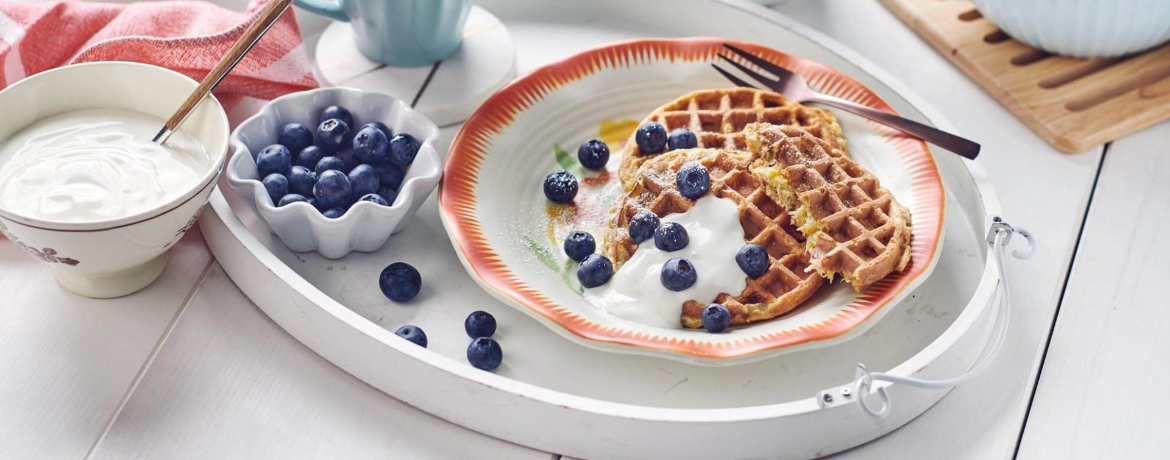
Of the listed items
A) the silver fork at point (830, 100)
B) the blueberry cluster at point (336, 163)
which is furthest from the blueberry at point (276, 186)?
the silver fork at point (830, 100)

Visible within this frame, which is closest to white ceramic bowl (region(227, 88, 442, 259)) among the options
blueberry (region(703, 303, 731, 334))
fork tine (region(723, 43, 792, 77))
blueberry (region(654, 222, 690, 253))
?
blueberry (region(654, 222, 690, 253))

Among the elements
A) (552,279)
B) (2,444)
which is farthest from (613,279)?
(2,444)

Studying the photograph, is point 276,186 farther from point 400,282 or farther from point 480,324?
point 480,324

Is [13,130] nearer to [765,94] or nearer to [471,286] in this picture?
[471,286]

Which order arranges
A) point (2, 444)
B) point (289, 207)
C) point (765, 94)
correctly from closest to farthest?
1. point (2, 444)
2. point (289, 207)
3. point (765, 94)

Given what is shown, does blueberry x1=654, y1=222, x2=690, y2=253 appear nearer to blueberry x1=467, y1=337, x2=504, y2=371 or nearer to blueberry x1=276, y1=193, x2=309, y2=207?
blueberry x1=467, y1=337, x2=504, y2=371

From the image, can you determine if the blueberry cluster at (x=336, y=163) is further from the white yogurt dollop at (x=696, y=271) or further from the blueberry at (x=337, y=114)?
the white yogurt dollop at (x=696, y=271)
